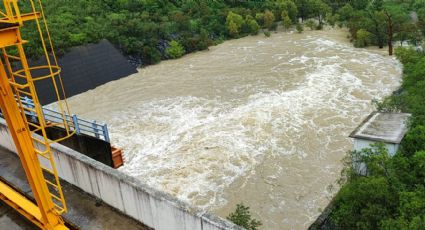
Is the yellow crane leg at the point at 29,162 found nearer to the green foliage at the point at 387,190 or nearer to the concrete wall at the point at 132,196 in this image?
the concrete wall at the point at 132,196

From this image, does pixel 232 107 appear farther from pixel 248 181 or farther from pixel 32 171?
pixel 32 171

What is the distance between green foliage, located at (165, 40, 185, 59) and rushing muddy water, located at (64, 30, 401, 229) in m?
0.65

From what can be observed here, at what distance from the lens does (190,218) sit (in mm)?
5898

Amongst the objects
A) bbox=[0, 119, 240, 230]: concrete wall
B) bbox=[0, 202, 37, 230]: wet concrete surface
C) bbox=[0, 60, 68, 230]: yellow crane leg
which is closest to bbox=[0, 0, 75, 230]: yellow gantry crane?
bbox=[0, 60, 68, 230]: yellow crane leg

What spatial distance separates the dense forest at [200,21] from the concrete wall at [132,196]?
656 inches

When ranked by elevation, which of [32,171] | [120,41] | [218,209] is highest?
[32,171]

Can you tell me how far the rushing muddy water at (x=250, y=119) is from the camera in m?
12.4

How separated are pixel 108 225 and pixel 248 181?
22.5 ft

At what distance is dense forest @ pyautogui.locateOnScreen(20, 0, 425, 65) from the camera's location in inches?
997

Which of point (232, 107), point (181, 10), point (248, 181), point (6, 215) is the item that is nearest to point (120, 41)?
point (181, 10)

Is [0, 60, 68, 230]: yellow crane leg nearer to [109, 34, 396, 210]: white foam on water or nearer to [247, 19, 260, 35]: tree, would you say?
[109, 34, 396, 210]: white foam on water

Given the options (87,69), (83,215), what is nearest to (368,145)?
(83,215)

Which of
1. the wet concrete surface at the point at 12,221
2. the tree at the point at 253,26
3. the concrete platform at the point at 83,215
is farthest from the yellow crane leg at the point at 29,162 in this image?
the tree at the point at 253,26

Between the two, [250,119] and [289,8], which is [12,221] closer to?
[250,119]
